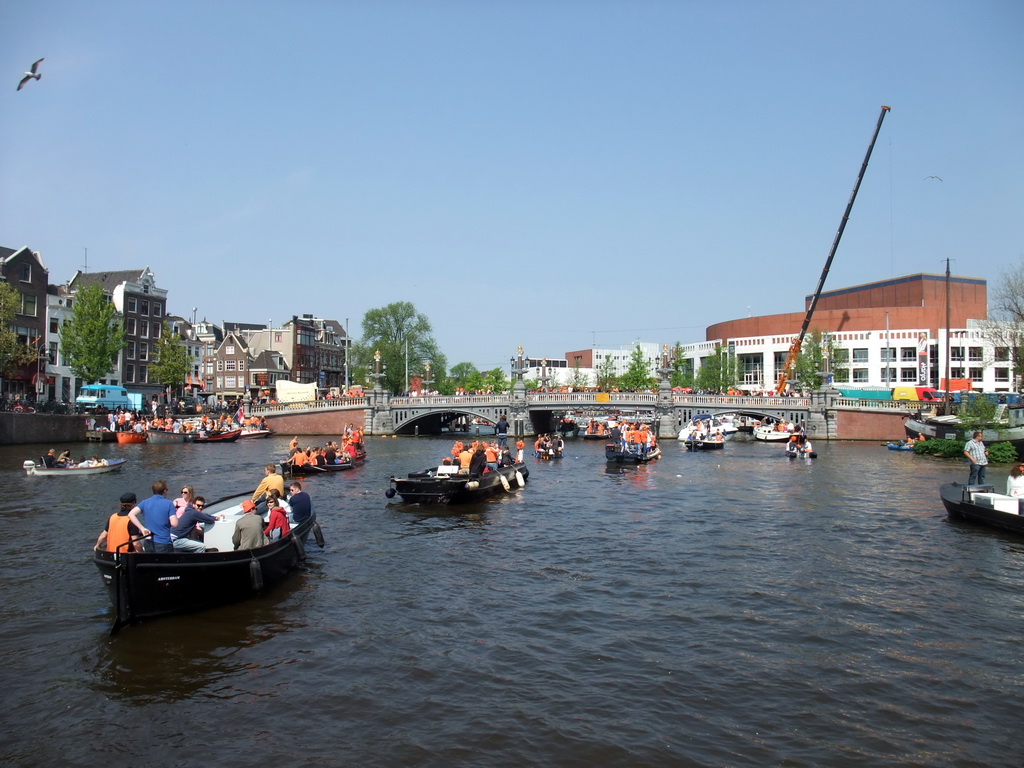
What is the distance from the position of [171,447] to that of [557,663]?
51.8 metres

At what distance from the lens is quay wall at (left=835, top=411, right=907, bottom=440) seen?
66.2m

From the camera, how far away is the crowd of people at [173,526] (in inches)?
545

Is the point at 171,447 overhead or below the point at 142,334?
below

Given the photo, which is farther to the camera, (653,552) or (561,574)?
(653,552)

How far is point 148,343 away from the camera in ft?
281

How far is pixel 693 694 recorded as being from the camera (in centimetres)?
1145

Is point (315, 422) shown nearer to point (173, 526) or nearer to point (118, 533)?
point (173, 526)

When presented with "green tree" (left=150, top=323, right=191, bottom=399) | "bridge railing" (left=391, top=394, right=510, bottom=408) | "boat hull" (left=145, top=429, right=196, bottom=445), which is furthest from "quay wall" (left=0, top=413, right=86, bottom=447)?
"bridge railing" (left=391, top=394, right=510, bottom=408)

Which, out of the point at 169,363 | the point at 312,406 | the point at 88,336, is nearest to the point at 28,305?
the point at 88,336

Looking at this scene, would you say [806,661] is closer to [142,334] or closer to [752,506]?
[752,506]

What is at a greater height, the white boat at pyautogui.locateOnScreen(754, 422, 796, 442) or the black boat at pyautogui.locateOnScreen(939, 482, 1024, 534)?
the black boat at pyautogui.locateOnScreen(939, 482, 1024, 534)

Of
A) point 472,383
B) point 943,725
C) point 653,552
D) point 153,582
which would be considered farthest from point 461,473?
point 472,383

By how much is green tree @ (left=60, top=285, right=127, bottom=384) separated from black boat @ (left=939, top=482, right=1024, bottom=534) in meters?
66.2

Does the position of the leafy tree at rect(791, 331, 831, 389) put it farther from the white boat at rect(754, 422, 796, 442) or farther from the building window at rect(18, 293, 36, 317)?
the building window at rect(18, 293, 36, 317)
